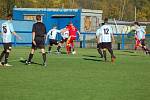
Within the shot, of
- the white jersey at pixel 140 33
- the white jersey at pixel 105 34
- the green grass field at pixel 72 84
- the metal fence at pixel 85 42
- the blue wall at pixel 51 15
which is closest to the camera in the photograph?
the green grass field at pixel 72 84

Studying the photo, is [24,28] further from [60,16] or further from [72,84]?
[72,84]

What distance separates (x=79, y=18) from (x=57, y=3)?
90.7 feet

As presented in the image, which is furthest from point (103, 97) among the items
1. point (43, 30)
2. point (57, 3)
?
point (57, 3)

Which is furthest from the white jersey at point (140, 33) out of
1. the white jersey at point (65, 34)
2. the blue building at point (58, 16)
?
the blue building at point (58, 16)

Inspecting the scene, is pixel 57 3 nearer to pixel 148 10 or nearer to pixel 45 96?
pixel 148 10

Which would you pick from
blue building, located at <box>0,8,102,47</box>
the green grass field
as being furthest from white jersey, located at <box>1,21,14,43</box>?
blue building, located at <box>0,8,102,47</box>

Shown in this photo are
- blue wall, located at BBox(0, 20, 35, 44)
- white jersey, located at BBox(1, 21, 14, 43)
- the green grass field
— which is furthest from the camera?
blue wall, located at BBox(0, 20, 35, 44)

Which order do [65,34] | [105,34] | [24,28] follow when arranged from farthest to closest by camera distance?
[24,28] < [65,34] < [105,34]

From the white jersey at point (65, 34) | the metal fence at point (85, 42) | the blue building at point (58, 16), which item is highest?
the blue building at point (58, 16)

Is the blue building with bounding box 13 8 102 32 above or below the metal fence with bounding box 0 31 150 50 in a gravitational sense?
above

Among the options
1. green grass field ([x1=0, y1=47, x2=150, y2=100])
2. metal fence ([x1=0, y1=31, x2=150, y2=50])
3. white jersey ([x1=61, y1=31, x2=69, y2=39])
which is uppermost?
white jersey ([x1=61, y1=31, x2=69, y2=39])

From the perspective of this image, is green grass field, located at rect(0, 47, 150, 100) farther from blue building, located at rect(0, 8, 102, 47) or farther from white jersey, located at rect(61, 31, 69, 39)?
blue building, located at rect(0, 8, 102, 47)

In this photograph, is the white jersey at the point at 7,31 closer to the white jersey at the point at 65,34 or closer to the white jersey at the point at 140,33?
the white jersey at the point at 65,34

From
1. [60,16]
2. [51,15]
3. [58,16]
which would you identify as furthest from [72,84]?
[51,15]
